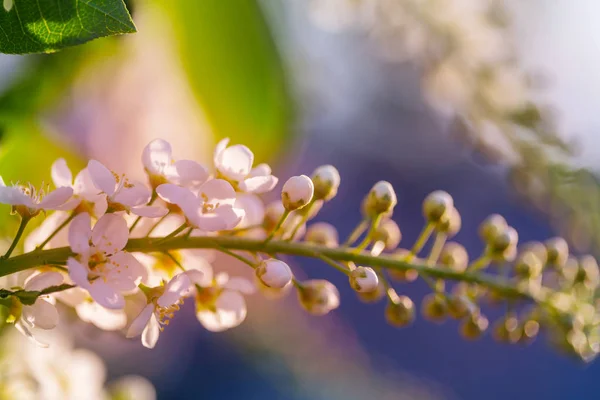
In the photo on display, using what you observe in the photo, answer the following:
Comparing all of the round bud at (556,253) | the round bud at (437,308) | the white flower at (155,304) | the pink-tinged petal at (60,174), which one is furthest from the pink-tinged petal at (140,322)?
the round bud at (556,253)

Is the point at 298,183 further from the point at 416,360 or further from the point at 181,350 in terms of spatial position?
the point at 416,360

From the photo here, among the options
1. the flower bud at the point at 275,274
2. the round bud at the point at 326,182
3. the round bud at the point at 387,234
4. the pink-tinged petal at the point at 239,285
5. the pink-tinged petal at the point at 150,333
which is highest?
the round bud at the point at 387,234

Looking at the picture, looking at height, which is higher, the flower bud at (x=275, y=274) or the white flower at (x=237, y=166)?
the white flower at (x=237, y=166)

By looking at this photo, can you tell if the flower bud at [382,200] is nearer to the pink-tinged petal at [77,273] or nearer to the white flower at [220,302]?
the white flower at [220,302]

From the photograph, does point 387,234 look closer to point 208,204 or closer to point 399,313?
point 399,313

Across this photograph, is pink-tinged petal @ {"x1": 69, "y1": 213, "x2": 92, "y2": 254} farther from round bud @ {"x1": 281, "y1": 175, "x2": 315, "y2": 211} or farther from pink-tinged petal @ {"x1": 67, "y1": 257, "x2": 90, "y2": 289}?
round bud @ {"x1": 281, "y1": 175, "x2": 315, "y2": 211}

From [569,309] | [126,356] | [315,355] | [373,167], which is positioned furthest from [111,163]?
[373,167]
